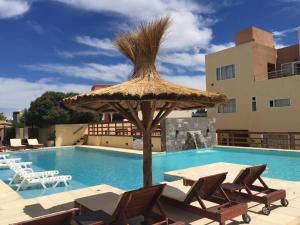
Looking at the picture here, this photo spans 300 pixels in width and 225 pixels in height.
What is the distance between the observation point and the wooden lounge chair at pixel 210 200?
5282 mm

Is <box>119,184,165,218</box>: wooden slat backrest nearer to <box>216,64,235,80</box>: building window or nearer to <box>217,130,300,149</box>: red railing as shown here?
<box>217,130,300,149</box>: red railing

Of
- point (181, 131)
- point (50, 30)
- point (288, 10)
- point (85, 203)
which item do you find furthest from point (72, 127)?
point (85, 203)

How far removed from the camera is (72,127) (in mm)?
31156

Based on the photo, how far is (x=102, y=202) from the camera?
245 inches

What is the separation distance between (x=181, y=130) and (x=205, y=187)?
1581cm

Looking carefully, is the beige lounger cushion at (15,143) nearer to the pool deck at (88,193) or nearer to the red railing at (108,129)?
the red railing at (108,129)

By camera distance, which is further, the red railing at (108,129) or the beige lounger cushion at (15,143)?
the beige lounger cushion at (15,143)

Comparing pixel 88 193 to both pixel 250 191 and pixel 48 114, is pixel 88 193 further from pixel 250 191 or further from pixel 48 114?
pixel 48 114

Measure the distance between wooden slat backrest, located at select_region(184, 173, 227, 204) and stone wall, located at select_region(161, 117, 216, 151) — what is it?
14.6 metres

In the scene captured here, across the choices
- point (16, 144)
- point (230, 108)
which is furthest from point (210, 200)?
point (16, 144)

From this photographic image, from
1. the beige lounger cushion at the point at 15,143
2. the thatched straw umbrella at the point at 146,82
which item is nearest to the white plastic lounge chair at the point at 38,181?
the thatched straw umbrella at the point at 146,82

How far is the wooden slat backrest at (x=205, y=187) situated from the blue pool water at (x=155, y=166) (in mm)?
5637

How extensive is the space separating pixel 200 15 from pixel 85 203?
14.4 meters

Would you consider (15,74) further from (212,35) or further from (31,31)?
(212,35)
